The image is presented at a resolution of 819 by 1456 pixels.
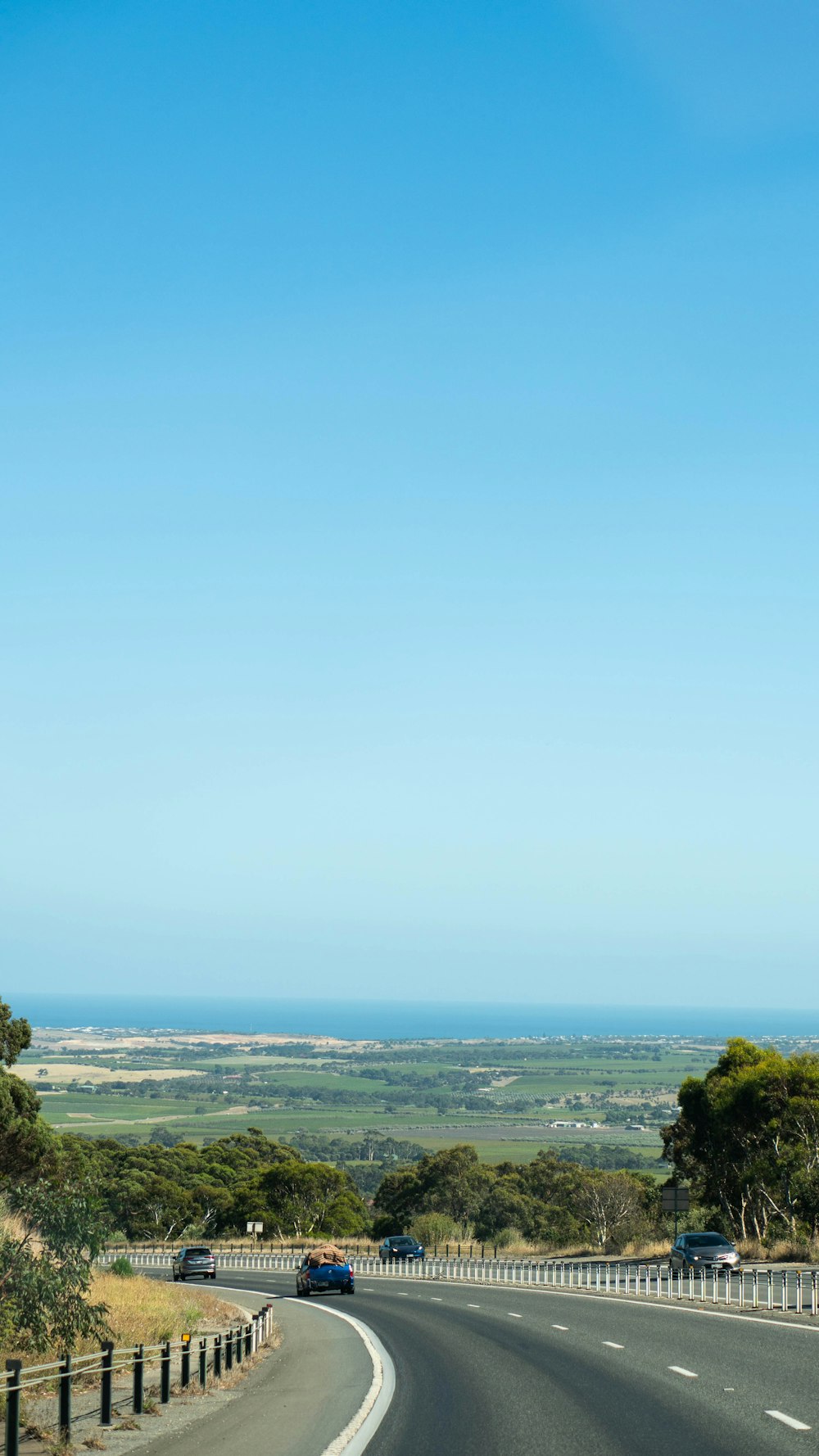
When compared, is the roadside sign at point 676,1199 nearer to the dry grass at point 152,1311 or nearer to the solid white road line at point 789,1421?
the dry grass at point 152,1311

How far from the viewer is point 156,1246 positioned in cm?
7806

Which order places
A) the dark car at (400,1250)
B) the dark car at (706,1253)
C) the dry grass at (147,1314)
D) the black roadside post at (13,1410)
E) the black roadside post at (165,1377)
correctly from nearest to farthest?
1. the black roadside post at (13,1410)
2. the black roadside post at (165,1377)
3. the dry grass at (147,1314)
4. the dark car at (706,1253)
5. the dark car at (400,1250)

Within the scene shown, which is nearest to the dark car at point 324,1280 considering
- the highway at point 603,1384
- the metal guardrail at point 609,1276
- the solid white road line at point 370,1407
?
the metal guardrail at point 609,1276

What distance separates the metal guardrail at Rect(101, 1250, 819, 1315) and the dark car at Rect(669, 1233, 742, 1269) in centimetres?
20

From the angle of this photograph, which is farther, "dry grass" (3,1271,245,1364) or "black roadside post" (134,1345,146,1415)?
"dry grass" (3,1271,245,1364)

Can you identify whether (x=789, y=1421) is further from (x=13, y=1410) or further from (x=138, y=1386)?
(x=13, y=1410)

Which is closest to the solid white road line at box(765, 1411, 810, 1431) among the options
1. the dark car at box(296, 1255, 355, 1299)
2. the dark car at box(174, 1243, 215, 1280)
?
the dark car at box(296, 1255, 355, 1299)

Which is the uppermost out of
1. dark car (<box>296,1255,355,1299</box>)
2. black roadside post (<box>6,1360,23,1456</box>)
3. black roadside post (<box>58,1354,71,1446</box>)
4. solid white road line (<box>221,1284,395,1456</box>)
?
black roadside post (<box>6,1360,23,1456</box>)

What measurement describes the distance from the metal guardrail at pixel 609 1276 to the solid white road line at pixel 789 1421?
477 inches

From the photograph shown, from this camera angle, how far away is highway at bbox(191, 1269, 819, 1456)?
42.3 feet

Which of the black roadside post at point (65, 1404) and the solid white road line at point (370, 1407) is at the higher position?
the black roadside post at point (65, 1404)

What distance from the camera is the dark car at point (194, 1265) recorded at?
53.9 metres

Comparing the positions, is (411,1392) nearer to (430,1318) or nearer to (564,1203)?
(430,1318)

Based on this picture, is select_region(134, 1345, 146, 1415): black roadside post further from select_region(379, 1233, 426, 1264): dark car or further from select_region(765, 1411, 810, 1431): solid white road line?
select_region(379, 1233, 426, 1264): dark car
